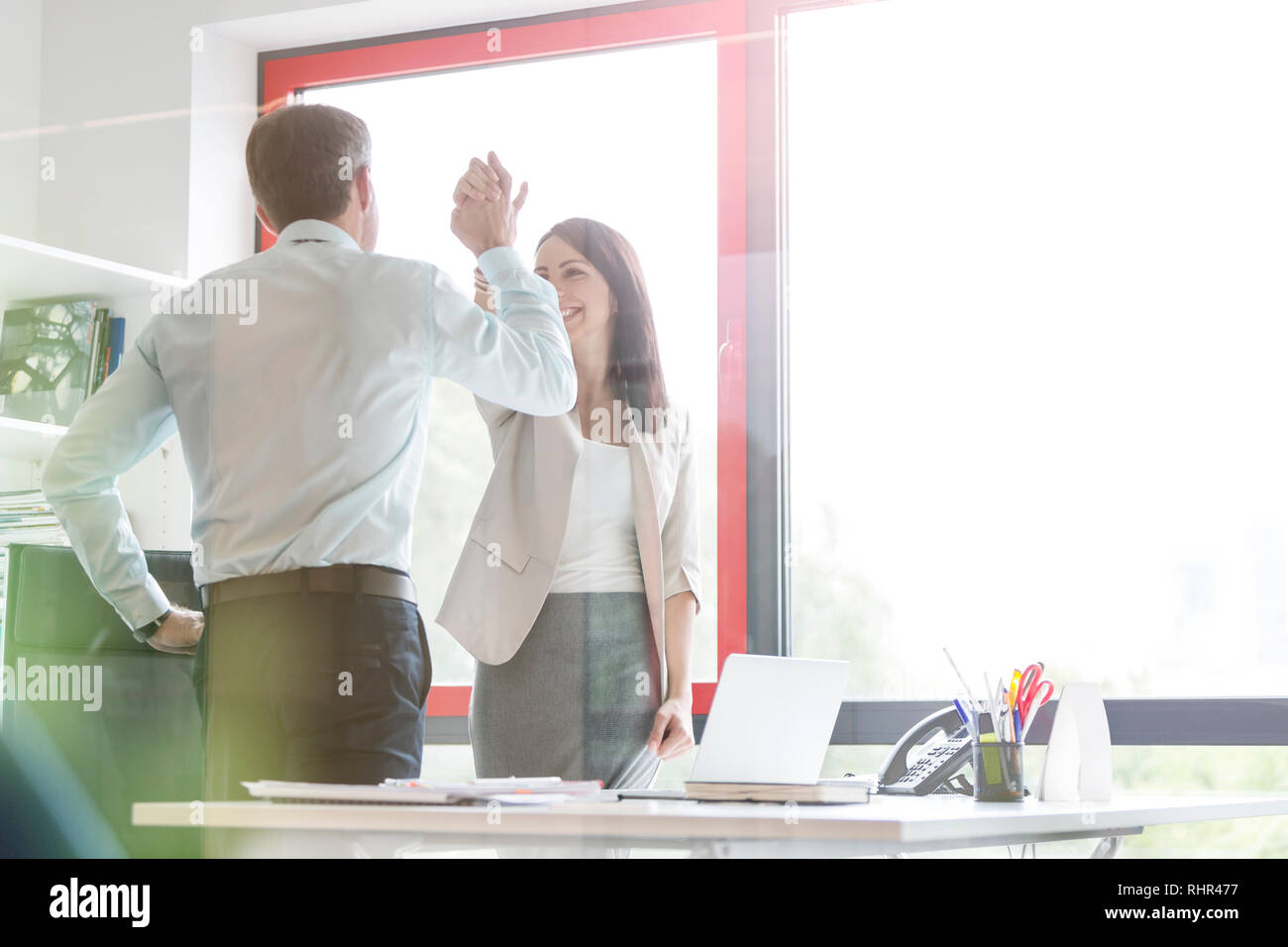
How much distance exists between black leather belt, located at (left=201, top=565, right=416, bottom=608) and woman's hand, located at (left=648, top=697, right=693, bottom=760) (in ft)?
1.98

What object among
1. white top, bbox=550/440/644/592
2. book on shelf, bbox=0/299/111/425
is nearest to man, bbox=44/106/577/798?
book on shelf, bbox=0/299/111/425

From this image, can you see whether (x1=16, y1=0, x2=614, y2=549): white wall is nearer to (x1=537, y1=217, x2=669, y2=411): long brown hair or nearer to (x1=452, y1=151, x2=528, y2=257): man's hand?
(x1=452, y1=151, x2=528, y2=257): man's hand

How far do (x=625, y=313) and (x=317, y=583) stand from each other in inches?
38.2

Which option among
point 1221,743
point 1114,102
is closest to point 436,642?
point 1221,743

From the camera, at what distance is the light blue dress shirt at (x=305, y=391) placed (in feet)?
5.32

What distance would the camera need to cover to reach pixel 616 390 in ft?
7.56

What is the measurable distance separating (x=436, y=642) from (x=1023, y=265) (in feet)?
4.51

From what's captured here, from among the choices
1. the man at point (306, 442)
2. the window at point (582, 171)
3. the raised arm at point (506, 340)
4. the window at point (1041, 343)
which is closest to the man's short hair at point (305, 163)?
the man at point (306, 442)

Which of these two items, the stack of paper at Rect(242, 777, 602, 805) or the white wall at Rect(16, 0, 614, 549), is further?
the white wall at Rect(16, 0, 614, 549)

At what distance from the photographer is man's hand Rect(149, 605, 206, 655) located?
70.1 inches

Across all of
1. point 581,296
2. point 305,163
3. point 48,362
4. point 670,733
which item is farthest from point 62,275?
point 670,733

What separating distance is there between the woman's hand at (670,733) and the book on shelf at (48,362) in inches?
39.1

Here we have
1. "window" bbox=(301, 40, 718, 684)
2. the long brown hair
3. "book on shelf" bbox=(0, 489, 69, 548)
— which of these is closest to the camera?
"book on shelf" bbox=(0, 489, 69, 548)
